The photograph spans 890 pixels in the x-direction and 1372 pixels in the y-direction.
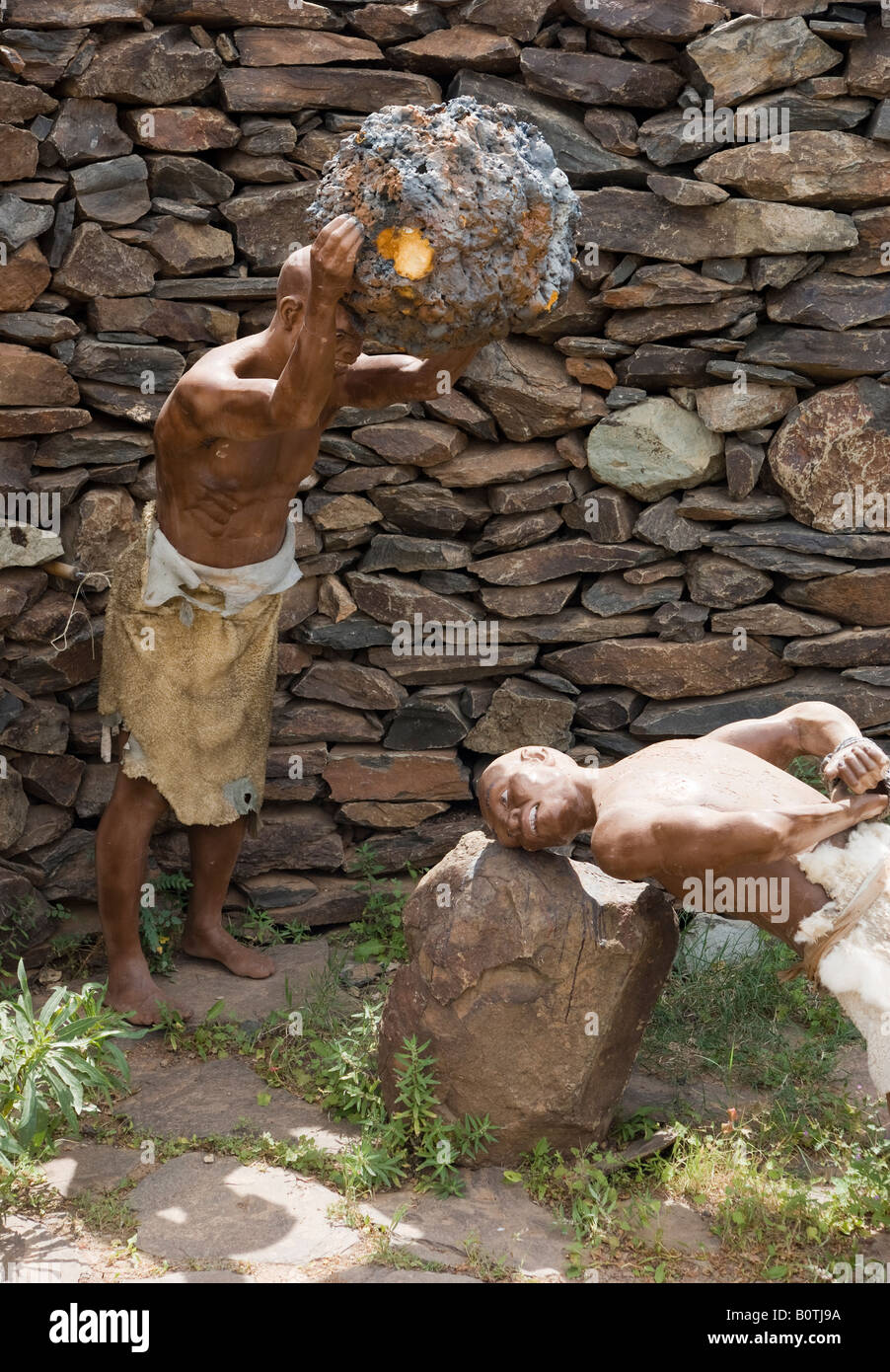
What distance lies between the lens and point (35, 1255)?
307 centimetres

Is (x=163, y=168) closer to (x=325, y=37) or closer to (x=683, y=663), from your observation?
(x=325, y=37)

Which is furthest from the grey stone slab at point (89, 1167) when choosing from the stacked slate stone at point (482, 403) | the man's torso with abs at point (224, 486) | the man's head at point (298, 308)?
the man's head at point (298, 308)

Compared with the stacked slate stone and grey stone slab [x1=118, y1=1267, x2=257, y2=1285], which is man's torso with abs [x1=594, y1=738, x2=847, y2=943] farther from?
the stacked slate stone

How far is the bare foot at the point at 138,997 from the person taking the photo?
414 centimetres

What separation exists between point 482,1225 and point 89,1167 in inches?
40.3

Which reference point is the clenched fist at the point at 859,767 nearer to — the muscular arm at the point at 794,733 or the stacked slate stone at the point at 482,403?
the muscular arm at the point at 794,733

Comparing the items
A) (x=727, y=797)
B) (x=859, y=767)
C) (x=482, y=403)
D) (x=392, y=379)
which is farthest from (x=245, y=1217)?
(x=482, y=403)

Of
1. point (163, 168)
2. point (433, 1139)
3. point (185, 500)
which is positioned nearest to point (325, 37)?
point (163, 168)

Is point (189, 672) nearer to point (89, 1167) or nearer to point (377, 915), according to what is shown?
point (377, 915)

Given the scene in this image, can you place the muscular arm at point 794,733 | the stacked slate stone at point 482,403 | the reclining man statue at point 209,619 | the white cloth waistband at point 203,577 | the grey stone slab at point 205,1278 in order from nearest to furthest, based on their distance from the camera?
the grey stone slab at point 205,1278, the muscular arm at point 794,733, the reclining man statue at point 209,619, the white cloth waistband at point 203,577, the stacked slate stone at point 482,403

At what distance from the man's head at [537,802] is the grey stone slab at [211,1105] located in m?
0.96

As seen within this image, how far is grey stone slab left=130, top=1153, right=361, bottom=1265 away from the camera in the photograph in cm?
311

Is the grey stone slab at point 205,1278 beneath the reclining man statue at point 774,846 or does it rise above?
beneath

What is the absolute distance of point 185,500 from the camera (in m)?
3.83
